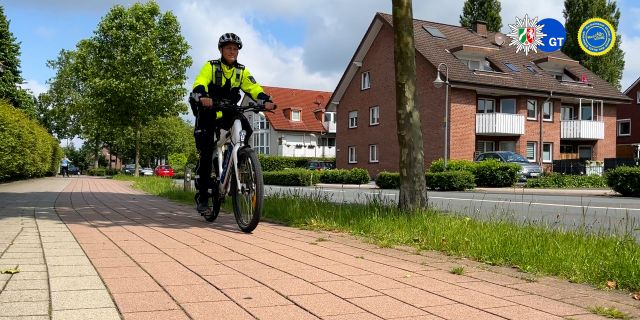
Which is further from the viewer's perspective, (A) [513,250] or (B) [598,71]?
(B) [598,71]

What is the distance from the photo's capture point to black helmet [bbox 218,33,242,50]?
6516 mm

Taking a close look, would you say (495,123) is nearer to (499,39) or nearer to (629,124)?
(499,39)

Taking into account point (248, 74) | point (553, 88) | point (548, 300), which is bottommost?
point (548, 300)

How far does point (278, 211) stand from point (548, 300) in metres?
5.10

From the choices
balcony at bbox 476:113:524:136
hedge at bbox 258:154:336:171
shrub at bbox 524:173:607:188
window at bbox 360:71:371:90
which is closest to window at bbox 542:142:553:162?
balcony at bbox 476:113:524:136

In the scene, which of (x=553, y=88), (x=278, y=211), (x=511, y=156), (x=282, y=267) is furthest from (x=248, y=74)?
(x=553, y=88)

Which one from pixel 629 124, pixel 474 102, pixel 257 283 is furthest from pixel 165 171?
pixel 257 283

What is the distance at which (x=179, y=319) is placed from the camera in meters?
2.85

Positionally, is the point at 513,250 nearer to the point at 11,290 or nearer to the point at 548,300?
the point at 548,300

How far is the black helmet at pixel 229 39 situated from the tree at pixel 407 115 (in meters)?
2.01

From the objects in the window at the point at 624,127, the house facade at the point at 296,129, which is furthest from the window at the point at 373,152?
the window at the point at 624,127

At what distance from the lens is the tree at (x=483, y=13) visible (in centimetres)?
5281

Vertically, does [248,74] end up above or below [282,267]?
above

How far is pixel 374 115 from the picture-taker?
4259 cm
